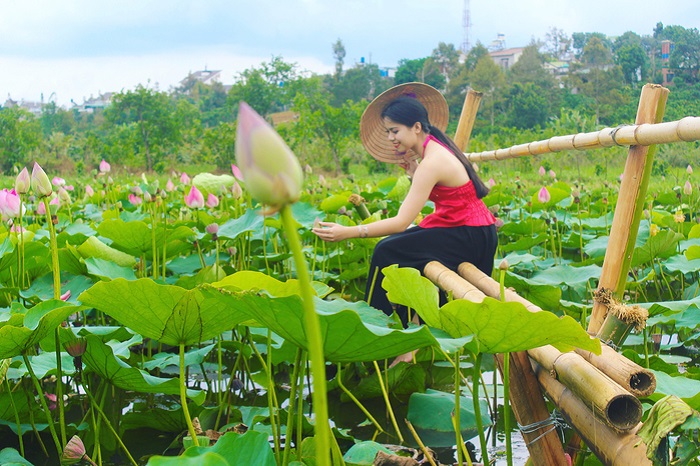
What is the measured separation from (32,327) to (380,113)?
182 centimetres

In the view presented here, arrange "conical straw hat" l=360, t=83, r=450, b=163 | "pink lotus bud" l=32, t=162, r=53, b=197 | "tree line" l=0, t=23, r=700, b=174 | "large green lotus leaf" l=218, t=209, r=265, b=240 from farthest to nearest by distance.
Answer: "tree line" l=0, t=23, r=700, b=174 < "conical straw hat" l=360, t=83, r=450, b=163 < "large green lotus leaf" l=218, t=209, r=265, b=240 < "pink lotus bud" l=32, t=162, r=53, b=197

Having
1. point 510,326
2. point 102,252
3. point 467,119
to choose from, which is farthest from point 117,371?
point 467,119

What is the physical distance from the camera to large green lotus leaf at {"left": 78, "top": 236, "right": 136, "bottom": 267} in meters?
2.01

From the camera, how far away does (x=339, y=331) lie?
89cm

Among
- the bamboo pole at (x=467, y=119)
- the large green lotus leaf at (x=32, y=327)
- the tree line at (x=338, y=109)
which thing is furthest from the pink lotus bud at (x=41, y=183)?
the tree line at (x=338, y=109)

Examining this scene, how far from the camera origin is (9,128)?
1262 cm

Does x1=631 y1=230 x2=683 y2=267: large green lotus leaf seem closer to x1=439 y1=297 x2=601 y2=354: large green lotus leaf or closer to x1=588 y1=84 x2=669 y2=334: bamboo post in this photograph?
x1=588 y1=84 x2=669 y2=334: bamboo post

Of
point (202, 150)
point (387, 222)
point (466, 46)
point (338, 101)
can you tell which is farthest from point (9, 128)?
point (466, 46)

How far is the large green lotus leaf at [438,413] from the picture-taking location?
5.62 feet

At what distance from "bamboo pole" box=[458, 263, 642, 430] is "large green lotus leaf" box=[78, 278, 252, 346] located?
0.49m

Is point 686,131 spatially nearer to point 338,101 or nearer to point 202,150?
point 202,150

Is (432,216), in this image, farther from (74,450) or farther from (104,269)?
(74,450)

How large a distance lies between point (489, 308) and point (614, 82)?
23.9 m

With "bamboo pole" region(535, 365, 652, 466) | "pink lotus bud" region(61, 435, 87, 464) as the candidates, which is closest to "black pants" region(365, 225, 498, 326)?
"bamboo pole" region(535, 365, 652, 466)
